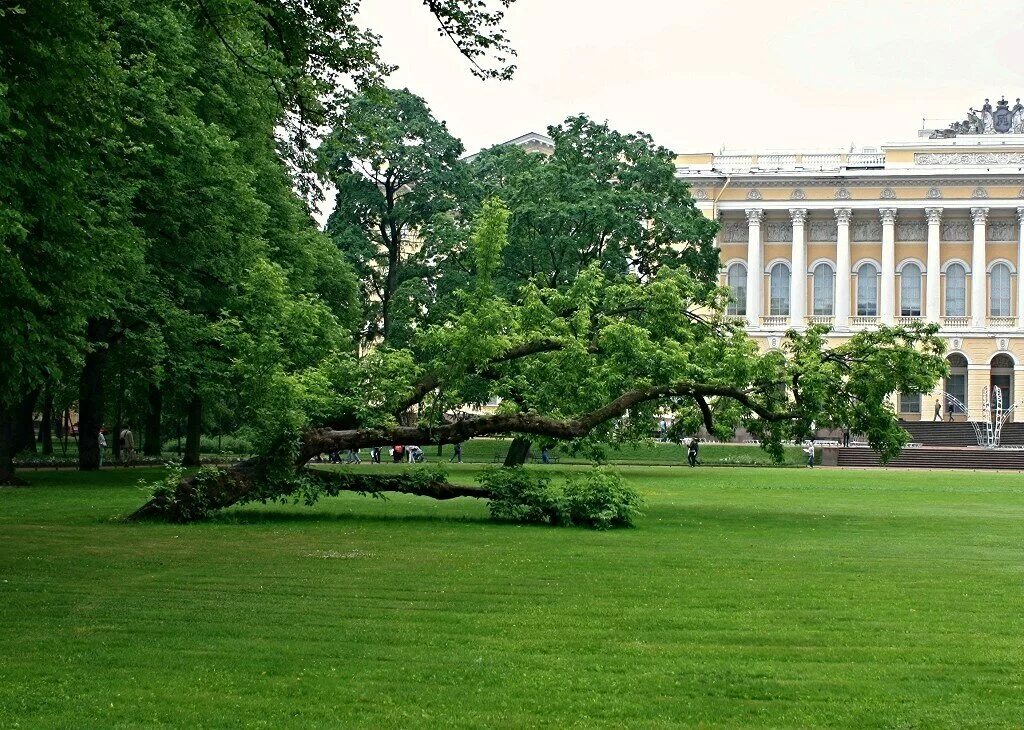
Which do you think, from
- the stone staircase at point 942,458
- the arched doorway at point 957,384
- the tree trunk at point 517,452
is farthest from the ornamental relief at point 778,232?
the tree trunk at point 517,452

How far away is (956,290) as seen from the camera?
80.5 meters

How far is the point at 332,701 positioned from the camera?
8.54m

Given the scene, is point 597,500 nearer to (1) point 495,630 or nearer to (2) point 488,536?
(2) point 488,536

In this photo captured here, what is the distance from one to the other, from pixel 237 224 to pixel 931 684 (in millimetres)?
23418

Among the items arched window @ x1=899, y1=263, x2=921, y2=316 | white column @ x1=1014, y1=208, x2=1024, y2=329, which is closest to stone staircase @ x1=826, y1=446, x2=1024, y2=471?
white column @ x1=1014, y1=208, x2=1024, y2=329

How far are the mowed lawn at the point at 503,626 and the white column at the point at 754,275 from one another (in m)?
62.0

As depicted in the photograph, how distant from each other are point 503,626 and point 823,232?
74.1 metres

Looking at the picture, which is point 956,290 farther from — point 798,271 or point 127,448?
point 127,448

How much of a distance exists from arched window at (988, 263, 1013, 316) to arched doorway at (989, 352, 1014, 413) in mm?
2541

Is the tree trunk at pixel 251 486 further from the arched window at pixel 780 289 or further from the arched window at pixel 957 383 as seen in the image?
the arched window at pixel 780 289

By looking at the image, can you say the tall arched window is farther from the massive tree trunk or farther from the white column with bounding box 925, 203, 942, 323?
the massive tree trunk

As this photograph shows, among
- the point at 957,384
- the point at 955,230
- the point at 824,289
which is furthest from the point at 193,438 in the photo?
the point at 955,230

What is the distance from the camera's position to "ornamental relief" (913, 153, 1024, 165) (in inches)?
→ 3152

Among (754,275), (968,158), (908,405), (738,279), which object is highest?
(968,158)
